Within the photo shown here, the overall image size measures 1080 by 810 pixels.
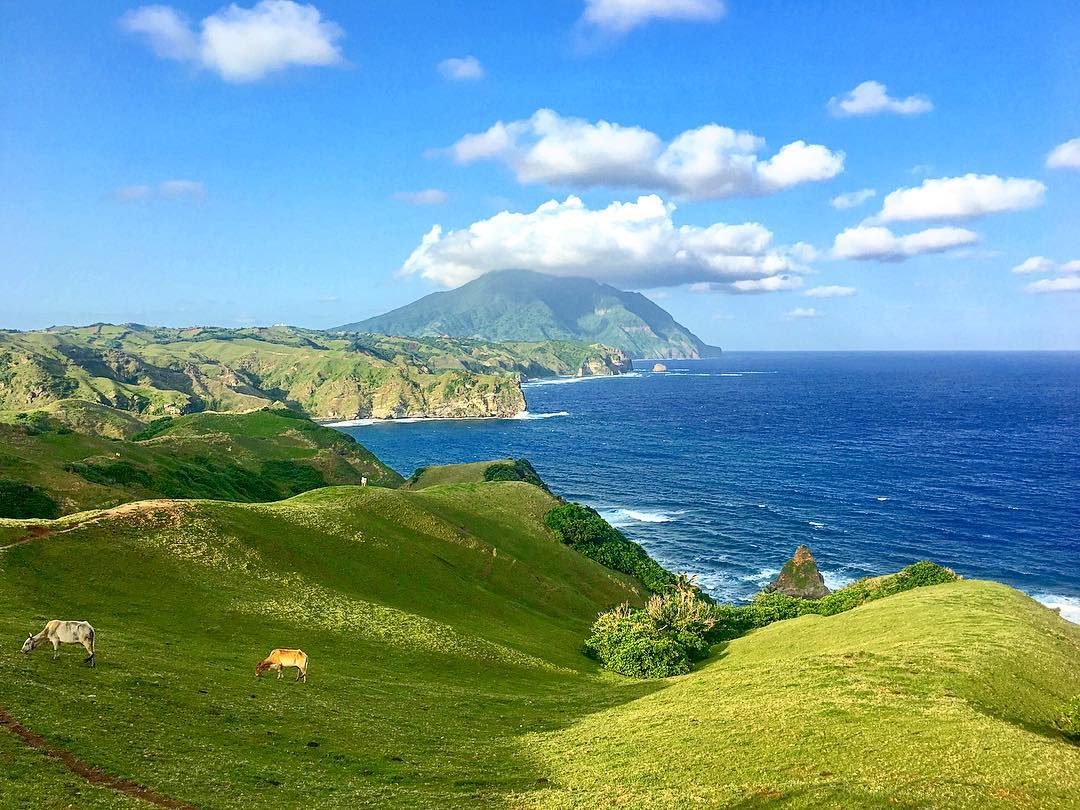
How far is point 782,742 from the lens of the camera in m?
29.7

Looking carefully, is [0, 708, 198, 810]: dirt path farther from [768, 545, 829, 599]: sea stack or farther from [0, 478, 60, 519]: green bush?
[768, 545, 829, 599]: sea stack

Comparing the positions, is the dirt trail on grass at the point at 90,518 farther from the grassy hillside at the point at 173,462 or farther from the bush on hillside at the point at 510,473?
the bush on hillside at the point at 510,473

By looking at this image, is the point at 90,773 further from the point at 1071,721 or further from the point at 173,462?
the point at 173,462

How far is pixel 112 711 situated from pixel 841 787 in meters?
30.8

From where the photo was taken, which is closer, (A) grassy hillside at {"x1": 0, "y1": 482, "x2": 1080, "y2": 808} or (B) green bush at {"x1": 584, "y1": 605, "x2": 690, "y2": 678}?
(A) grassy hillside at {"x1": 0, "y1": 482, "x2": 1080, "y2": 808}

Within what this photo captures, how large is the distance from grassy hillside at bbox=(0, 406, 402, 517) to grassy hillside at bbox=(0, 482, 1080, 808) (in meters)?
24.7

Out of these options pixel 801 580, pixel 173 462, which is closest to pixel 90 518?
pixel 173 462

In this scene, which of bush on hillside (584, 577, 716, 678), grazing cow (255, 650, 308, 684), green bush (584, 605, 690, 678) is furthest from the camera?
bush on hillside (584, 577, 716, 678)

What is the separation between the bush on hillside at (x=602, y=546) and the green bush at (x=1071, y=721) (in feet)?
236

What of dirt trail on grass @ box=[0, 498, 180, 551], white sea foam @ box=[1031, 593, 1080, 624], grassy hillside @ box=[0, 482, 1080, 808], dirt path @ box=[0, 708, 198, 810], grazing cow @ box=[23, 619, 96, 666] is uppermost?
dirt trail on grass @ box=[0, 498, 180, 551]

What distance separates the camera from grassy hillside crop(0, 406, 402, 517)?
7175 centimetres

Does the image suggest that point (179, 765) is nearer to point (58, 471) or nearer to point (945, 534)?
point (58, 471)

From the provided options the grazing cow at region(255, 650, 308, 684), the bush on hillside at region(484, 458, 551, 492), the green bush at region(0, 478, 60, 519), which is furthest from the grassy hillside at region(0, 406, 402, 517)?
the grazing cow at region(255, 650, 308, 684)

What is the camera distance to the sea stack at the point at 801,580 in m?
112
